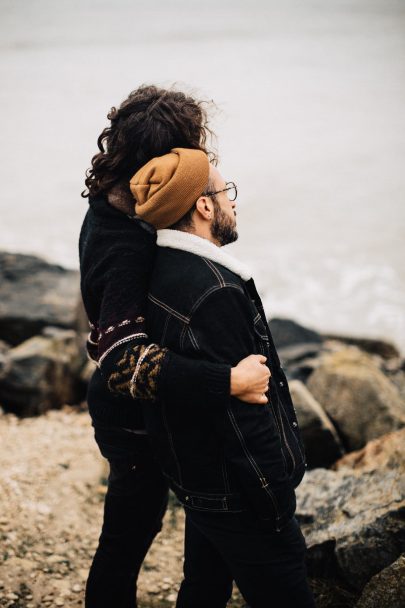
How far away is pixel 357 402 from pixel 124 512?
3.14 metres

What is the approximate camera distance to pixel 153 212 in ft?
7.70

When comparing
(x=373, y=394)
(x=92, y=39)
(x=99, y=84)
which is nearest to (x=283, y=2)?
(x=92, y=39)

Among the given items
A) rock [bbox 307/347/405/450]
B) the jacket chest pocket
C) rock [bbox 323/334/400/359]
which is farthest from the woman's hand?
rock [bbox 323/334/400/359]

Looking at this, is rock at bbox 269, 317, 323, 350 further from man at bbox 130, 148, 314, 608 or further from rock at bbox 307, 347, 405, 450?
man at bbox 130, 148, 314, 608

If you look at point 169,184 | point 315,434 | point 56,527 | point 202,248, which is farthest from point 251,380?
point 315,434

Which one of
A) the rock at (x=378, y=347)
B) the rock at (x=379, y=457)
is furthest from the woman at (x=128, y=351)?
the rock at (x=378, y=347)

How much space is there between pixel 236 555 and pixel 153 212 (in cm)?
139

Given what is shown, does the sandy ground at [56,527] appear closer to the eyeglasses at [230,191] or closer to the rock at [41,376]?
the rock at [41,376]

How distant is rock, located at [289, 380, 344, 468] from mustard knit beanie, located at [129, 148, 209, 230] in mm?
2962

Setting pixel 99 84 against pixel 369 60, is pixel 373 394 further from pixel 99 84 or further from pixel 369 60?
pixel 369 60

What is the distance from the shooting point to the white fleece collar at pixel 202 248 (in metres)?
2.37

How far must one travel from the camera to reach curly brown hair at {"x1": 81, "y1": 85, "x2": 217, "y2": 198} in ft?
7.91

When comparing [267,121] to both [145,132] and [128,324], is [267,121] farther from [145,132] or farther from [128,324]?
[128,324]

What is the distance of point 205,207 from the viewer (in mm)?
2461
